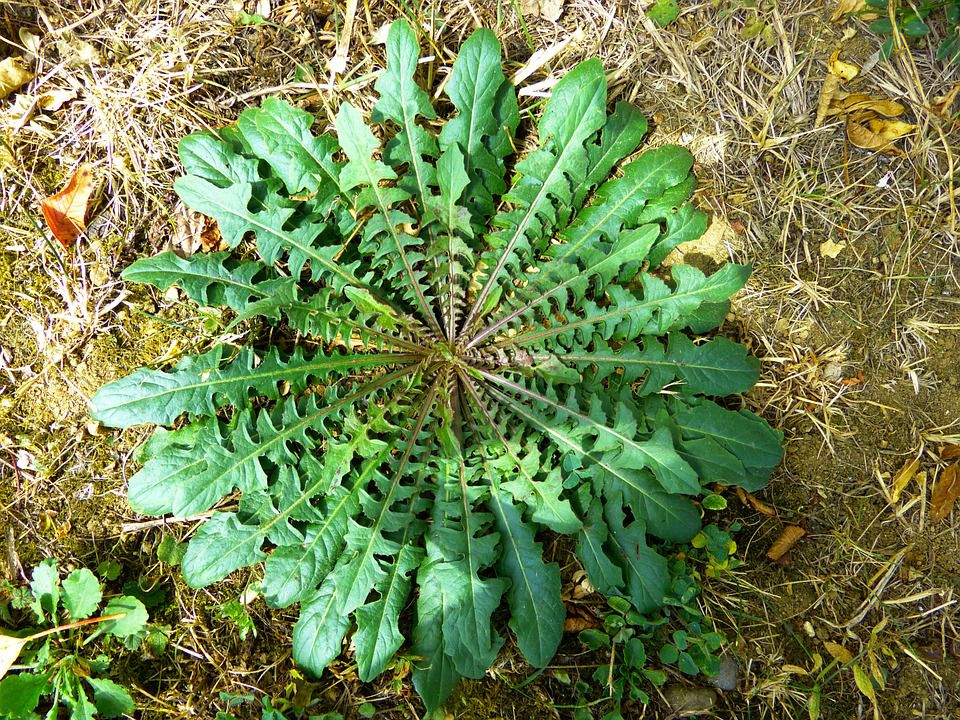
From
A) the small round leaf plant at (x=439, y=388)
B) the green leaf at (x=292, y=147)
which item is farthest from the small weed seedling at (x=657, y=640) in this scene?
the green leaf at (x=292, y=147)

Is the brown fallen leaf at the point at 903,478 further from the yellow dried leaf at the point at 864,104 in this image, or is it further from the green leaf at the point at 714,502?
the yellow dried leaf at the point at 864,104

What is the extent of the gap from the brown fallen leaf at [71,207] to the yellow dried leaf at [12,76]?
1.52ft

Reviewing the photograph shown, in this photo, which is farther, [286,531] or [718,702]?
[718,702]

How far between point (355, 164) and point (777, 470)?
2.40 metres

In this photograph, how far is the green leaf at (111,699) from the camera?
2881mm

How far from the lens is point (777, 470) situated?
10.3ft

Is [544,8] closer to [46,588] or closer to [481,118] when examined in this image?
[481,118]

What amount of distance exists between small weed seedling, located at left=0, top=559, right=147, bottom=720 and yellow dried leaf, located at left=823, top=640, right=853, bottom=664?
3134 millimetres

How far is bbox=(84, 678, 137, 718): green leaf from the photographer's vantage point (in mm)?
2881

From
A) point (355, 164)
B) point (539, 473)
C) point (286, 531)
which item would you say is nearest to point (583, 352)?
point (539, 473)

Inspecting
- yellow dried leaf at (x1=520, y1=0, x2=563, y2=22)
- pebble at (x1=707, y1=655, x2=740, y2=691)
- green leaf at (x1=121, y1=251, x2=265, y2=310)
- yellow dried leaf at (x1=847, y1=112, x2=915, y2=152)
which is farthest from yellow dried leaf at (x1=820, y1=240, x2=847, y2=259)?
green leaf at (x1=121, y1=251, x2=265, y2=310)

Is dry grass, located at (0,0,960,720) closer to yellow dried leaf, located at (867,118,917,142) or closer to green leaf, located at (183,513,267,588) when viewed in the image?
yellow dried leaf, located at (867,118,917,142)

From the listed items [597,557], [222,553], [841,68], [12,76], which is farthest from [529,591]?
[12,76]

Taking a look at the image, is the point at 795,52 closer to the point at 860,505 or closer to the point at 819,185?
the point at 819,185
